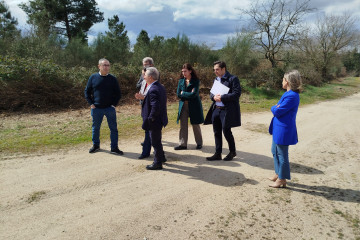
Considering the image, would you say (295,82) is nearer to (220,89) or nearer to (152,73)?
(220,89)

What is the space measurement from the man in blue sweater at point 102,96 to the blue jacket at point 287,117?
10.9 ft

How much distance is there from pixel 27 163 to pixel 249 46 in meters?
17.3

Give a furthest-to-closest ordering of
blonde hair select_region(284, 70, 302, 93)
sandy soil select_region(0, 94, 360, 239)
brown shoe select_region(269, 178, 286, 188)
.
Result: brown shoe select_region(269, 178, 286, 188) < blonde hair select_region(284, 70, 302, 93) < sandy soil select_region(0, 94, 360, 239)

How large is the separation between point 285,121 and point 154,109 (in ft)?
6.93

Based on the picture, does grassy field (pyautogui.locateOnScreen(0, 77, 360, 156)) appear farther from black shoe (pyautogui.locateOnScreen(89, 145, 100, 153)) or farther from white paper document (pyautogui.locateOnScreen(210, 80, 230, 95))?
white paper document (pyautogui.locateOnScreen(210, 80, 230, 95))

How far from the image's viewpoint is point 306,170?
4.70 meters

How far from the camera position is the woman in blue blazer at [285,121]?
3617 millimetres

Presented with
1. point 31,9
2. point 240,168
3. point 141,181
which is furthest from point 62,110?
point 31,9

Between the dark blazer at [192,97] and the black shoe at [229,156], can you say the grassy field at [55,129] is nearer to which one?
the dark blazer at [192,97]

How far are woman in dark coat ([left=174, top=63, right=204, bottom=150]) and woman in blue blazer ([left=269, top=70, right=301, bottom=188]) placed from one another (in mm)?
1969

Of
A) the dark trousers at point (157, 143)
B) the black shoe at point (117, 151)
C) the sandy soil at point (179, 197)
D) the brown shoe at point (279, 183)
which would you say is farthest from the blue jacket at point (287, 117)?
the black shoe at point (117, 151)

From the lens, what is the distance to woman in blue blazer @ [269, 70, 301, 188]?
11.9ft

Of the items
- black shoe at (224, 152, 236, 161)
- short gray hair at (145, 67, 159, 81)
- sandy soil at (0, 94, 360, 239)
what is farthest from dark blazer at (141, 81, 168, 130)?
black shoe at (224, 152, 236, 161)

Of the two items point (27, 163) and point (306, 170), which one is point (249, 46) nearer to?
point (306, 170)
